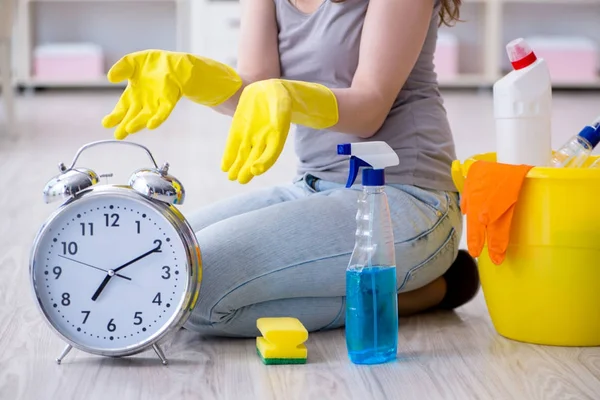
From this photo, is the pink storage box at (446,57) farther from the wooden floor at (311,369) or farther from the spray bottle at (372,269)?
the spray bottle at (372,269)

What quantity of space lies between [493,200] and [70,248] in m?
0.54

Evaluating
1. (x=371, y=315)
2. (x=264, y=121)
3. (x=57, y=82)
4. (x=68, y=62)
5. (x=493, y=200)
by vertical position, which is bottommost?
(x=57, y=82)

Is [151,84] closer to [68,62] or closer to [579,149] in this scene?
[579,149]

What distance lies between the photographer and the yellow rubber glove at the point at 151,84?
116 centimetres

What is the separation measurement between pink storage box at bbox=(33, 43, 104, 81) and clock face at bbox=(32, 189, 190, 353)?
14.1 feet

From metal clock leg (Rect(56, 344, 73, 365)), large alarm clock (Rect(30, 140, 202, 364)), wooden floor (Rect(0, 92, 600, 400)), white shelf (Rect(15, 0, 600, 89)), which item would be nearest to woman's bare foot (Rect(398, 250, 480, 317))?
wooden floor (Rect(0, 92, 600, 400))

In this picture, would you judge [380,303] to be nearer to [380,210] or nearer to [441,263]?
[380,210]

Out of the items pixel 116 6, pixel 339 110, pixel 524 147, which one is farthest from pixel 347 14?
pixel 116 6

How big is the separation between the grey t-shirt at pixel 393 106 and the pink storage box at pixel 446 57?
398 centimetres

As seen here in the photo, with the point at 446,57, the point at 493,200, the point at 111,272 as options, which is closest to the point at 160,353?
the point at 111,272

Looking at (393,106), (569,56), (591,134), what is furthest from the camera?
(569,56)

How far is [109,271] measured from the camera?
3.96 feet

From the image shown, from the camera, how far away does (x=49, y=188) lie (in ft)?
3.85

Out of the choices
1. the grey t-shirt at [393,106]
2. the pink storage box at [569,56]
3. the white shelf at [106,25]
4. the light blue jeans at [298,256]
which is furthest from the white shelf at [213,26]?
the light blue jeans at [298,256]
